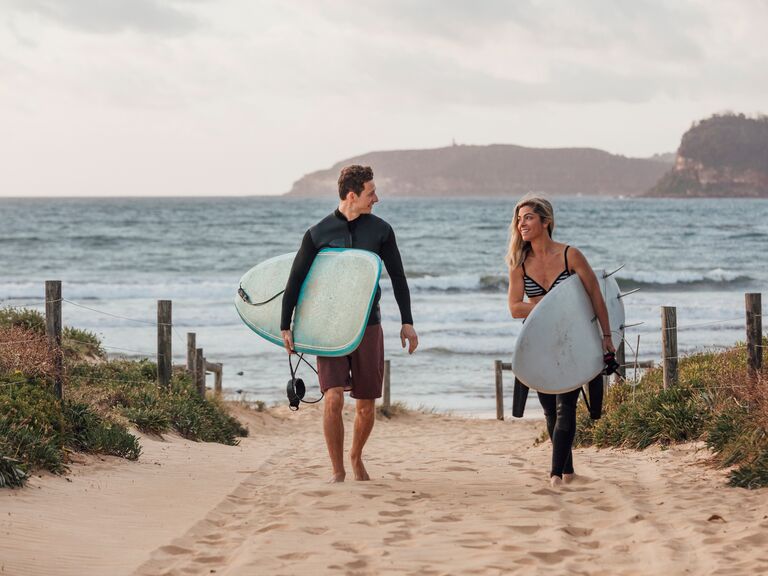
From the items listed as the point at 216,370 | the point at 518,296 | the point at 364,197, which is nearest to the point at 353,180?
the point at 364,197

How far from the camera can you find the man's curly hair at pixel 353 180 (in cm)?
587

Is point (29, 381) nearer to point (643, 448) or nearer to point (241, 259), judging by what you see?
point (643, 448)

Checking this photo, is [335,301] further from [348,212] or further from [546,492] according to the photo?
[546,492]

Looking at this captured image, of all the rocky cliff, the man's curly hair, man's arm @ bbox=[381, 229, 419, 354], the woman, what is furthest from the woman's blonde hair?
the rocky cliff

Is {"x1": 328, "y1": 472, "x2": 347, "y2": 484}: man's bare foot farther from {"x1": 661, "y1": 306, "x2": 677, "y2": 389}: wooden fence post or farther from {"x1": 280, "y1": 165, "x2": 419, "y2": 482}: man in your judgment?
{"x1": 661, "y1": 306, "x2": 677, "y2": 389}: wooden fence post

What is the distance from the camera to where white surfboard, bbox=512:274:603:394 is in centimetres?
575

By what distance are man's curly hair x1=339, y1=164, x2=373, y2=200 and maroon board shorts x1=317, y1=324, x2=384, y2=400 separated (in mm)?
824

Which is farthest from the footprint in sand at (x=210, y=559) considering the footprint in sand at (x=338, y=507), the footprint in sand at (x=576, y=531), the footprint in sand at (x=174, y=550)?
the footprint in sand at (x=576, y=531)

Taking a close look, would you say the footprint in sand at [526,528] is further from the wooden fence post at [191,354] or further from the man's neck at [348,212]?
the wooden fence post at [191,354]

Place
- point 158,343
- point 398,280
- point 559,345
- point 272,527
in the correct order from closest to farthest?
point 272,527, point 559,345, point 398,280, point 158,343

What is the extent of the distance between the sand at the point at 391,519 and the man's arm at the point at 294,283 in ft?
3.26

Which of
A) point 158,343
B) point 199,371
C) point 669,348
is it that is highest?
point 669,348

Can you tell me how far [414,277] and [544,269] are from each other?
106 feet

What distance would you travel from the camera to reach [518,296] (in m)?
5.93
